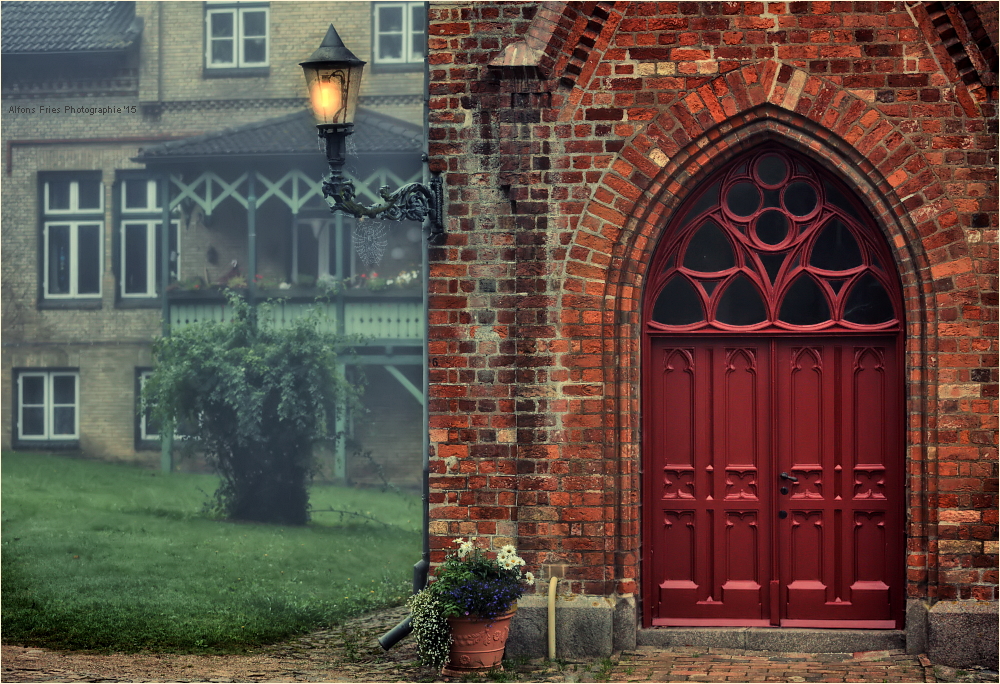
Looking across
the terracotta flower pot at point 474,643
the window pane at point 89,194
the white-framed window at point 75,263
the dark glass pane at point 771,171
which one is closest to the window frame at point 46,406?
the white-framed window at point 75,263

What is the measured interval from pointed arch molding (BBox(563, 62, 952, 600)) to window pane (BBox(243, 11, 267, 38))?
18051 mm

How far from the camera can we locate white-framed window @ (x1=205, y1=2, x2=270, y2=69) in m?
23.5

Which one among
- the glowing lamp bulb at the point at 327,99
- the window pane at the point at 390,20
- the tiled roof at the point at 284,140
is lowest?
the glowing lamp bulb at the point at 327,99

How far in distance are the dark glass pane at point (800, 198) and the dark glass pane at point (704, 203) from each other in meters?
0.49

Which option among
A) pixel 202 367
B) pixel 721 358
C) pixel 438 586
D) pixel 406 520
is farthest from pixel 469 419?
pixel 406 520

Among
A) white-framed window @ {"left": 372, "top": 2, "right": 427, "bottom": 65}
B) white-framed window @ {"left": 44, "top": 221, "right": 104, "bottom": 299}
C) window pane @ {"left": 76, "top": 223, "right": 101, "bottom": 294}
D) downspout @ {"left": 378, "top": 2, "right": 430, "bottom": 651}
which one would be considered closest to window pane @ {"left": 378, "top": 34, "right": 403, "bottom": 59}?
white-framed window @ {"left": 372, "top": 2, "right": 427, "bottom": 65}

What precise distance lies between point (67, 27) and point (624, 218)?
19522mm

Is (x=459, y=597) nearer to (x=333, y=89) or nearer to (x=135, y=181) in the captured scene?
(x=333, y=89)

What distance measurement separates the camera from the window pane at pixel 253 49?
23484mm

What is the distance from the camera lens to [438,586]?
23.1 feet

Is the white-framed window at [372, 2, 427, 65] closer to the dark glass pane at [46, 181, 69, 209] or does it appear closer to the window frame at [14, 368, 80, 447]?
the dark glass pane at [46, 181, 69, 209]

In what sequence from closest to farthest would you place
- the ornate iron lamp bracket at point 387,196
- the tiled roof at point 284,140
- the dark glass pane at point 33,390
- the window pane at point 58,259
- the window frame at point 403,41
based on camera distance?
1. the ornate iron lamp bracket at point 387,196
2. the tiled roof at point 284,140
3. the window frame at point 403,41
4. the dark glass pane at point 33,390
5. the window pane at point 58,259

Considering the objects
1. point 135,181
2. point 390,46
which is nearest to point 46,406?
point 135,181

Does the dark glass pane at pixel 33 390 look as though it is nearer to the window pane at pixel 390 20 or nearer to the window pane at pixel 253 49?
the window pane at pixel 253 49
